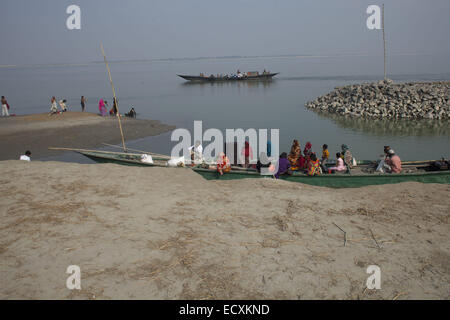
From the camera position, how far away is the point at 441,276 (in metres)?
4.44

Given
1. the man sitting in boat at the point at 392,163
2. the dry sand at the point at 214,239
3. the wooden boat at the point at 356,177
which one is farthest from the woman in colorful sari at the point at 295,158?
the man sitting in boat at the point at 392,163

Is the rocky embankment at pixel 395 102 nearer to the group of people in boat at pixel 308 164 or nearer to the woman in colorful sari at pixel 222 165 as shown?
the group of people in boat at pixel 308 164

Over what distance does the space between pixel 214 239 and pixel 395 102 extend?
25.6m

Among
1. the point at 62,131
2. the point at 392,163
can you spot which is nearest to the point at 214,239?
the point at 392,163

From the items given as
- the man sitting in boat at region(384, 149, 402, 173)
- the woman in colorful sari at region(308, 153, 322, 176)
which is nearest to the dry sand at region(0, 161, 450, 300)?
the man sitting in boat at region(384, 149, 402, 173)

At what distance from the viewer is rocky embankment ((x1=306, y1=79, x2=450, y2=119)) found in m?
24.6

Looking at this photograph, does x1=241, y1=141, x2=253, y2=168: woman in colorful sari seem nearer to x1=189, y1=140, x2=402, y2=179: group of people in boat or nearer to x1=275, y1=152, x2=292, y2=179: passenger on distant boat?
x1=189, y1=140, x2=402, y2=179: group of people in boat

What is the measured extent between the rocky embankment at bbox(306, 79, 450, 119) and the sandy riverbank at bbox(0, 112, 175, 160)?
624 inches

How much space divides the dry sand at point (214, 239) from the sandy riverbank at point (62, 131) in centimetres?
1152

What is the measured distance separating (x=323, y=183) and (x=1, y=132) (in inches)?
809

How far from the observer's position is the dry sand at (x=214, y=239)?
163 inches

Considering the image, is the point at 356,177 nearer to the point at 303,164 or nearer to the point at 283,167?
the point at 303,164
